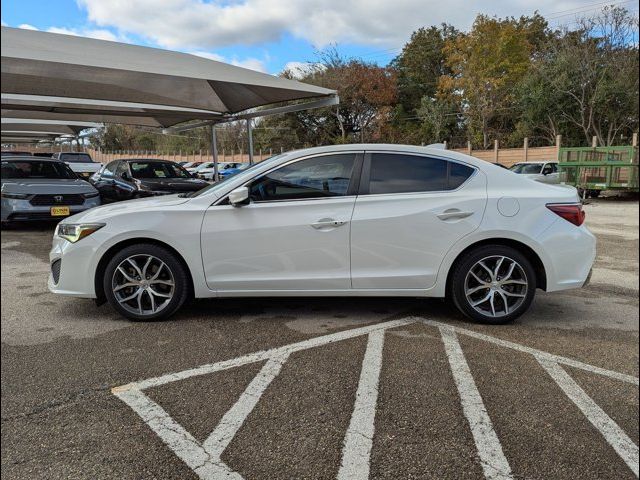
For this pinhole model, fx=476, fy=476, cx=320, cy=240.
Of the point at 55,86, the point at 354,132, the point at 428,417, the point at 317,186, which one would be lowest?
the point at 428,417

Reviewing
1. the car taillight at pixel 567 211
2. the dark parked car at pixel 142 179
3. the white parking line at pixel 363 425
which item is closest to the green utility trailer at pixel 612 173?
the white parking line at pixel 363 425

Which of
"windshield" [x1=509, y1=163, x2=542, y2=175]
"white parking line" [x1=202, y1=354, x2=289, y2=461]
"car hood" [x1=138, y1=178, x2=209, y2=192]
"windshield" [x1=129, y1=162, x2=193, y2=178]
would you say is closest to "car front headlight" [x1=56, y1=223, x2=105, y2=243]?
"white parking line" [x1=202, y1=354, x2=289, y2=461]

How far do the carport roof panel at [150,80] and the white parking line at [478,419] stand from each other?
2.93 meters

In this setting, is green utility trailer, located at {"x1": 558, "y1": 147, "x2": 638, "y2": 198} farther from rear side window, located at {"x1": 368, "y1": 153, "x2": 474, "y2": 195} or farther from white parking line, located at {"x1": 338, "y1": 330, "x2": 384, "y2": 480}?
rear side window, located at {"x1": 368, "y1": 153, "x2": 474, "y2": 195}

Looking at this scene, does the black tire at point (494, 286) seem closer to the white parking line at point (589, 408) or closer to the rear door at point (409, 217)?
the rear door at point (409, 217)

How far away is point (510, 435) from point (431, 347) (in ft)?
4.01

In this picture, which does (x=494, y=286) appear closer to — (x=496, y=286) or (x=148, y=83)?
(x=496, y=286)

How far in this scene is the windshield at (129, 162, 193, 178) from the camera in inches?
372

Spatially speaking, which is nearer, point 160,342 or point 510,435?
point 510,435

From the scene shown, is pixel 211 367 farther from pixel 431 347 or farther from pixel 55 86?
pixel 55 86

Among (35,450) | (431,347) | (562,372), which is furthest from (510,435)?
(35,450)

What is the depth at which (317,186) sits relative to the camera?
3.96 metres

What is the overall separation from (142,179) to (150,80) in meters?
3.94

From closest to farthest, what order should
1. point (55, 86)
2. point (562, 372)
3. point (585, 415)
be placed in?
1. point (585, 415)
2. point (562, 372)
3. point (55, 86)
